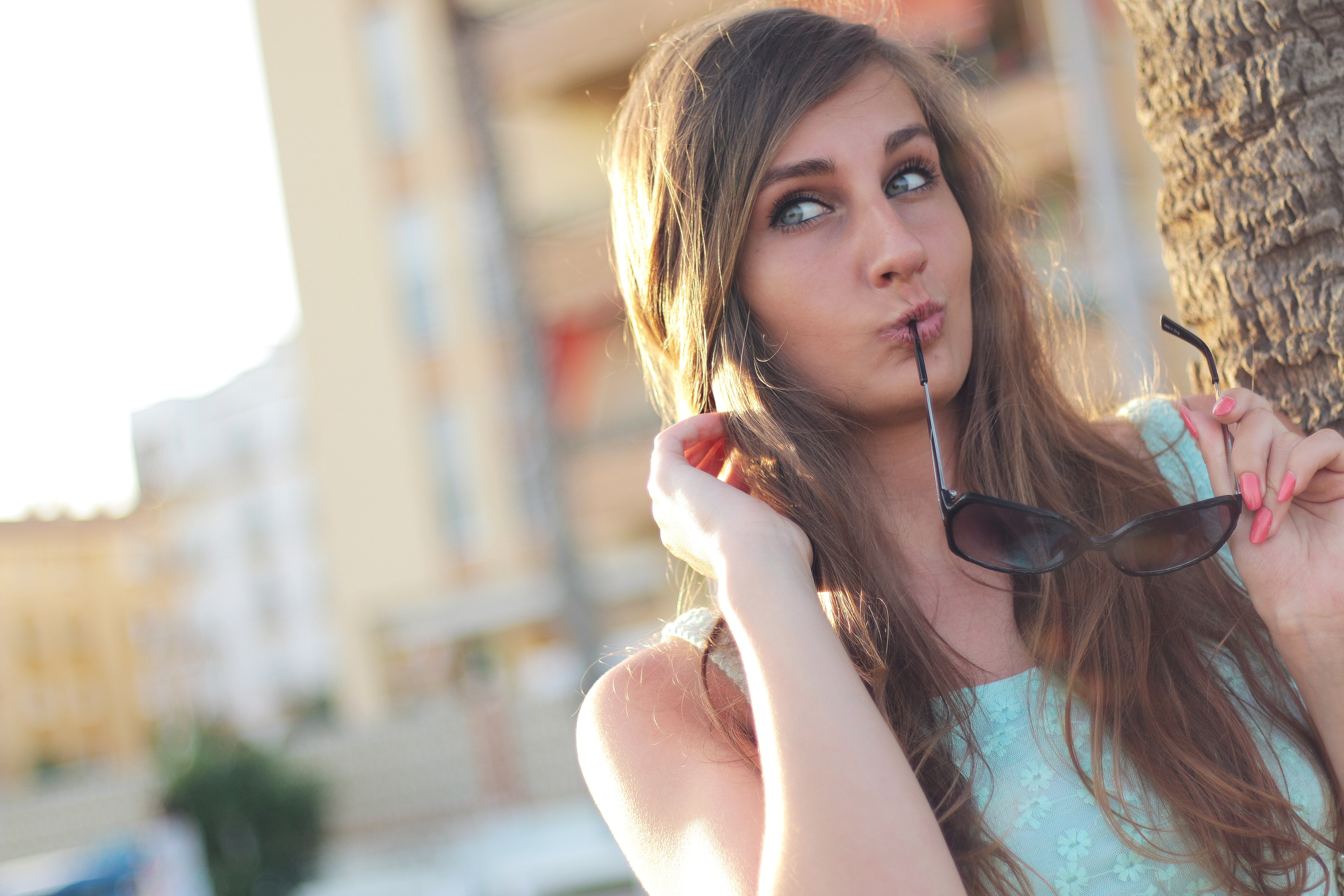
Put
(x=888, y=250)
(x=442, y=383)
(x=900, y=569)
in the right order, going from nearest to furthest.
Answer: (x=888, y=250) → (x=900, y=569) → (x=442, y=383)

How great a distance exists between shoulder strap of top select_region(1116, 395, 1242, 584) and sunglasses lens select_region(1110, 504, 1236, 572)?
1.01 feet

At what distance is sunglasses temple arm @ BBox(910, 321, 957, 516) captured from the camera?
4.71ft

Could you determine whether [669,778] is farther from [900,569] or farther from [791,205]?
[791,205]

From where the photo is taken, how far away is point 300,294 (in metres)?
19.2

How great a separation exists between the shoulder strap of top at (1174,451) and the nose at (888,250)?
0.50 m

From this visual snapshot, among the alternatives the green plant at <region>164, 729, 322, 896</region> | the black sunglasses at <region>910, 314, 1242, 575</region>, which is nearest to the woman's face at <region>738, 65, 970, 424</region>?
the black sunglasses at <region>910, 314, 1242, 575</region>

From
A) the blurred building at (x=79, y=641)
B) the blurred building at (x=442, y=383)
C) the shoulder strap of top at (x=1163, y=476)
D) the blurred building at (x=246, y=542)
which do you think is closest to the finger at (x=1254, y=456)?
the shoulder strap of top at (x=1163, y=476)

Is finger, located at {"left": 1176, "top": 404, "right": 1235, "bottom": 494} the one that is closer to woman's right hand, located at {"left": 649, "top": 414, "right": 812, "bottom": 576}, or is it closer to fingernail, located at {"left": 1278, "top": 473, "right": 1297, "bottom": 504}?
fingernail, located at {"left": 1278, "top": 473, "right": 1297, "bottom": 504}

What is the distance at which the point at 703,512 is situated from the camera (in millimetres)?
1529

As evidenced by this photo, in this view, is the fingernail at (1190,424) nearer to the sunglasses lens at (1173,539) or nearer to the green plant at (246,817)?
the sunglasses lens at (1173,539)

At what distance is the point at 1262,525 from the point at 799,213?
787 millimetres

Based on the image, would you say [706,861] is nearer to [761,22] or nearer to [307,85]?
[761,22]

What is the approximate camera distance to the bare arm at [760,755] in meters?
1.24

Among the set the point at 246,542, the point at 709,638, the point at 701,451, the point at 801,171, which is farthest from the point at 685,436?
the point at 246,542
